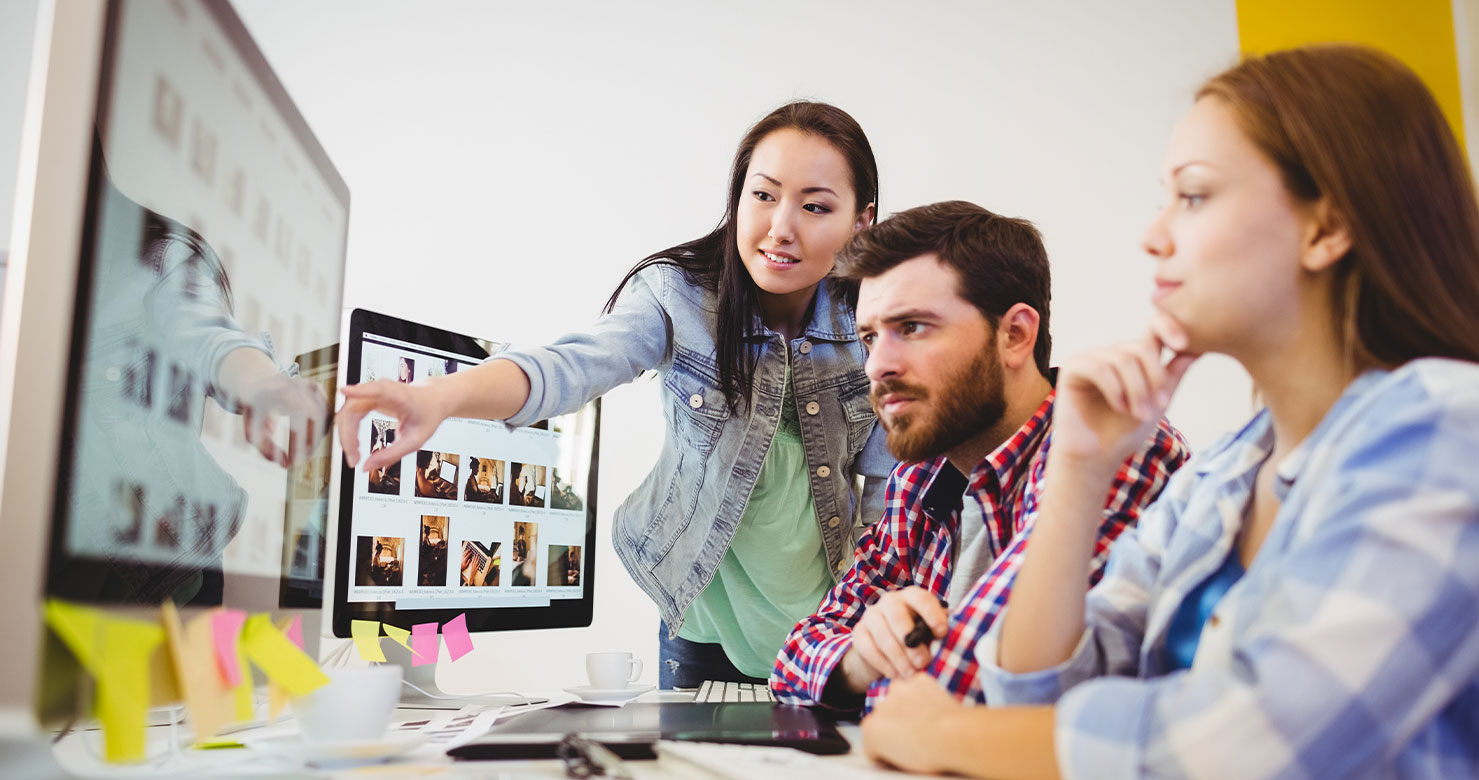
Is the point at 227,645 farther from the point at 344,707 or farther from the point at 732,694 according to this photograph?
the point at 732,694

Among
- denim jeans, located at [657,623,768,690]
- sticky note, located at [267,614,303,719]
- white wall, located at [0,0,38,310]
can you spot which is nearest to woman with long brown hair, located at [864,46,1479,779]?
sticky note, located at [267,614,303,719]

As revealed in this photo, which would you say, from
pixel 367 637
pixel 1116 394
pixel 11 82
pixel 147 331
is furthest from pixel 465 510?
pixel 11 82

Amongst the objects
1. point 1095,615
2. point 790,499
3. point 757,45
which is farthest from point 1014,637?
point 757,45

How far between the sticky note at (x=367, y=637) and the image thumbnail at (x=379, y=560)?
0.19 ft

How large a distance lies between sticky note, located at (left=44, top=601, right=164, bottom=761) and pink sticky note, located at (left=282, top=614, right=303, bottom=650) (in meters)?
0.27

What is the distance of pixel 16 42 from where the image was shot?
2.42m

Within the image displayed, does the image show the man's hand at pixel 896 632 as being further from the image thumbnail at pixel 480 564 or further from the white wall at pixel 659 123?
the white wall at pixel 659 123

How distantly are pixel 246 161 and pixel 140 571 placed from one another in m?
0.32

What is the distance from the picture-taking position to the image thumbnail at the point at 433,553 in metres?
1.42

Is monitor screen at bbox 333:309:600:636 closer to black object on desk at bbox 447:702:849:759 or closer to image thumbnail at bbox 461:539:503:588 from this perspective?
image thumbnail at bbox 461:539:503:588

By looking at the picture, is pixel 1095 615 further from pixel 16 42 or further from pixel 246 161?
pixel 16 42

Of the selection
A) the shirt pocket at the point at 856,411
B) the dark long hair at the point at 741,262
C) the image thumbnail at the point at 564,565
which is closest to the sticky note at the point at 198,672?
the image thumbnail at the point at 564,565

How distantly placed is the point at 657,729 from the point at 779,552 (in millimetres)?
851

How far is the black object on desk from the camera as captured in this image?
0.75m
